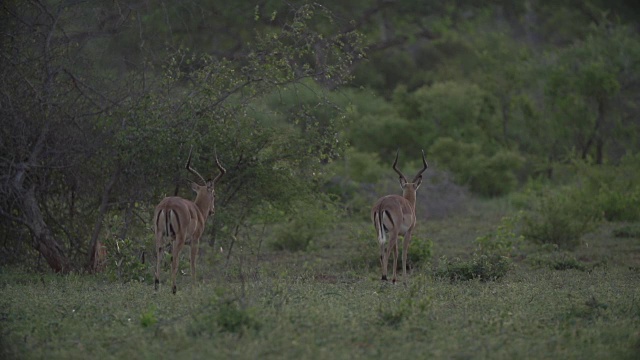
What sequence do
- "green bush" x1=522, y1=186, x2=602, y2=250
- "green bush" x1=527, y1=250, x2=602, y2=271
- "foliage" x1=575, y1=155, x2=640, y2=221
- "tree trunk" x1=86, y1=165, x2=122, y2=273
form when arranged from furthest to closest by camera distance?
"foliage" x1=575, y1=155, x2=640, y2=221
"green bush" x1=522, y1=186, x2=602, y2=250
"green bush" x1=527, y1=250, x2=602, y2=271
"tree trunk" x1=86, y1=165, x2=122, y2=273

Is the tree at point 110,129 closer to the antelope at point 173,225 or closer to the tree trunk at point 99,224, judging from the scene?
the tree trunk at point 99,224

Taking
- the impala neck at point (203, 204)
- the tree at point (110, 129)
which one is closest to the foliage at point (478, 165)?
the tree at point (110, 129)

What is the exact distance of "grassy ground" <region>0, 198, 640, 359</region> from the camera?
648 cm

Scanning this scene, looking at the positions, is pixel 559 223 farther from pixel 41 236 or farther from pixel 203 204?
pixel 41 236

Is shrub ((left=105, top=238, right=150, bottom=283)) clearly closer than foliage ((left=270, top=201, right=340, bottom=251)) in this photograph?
Yes

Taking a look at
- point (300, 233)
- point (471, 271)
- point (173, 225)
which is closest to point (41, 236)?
point (173, 225)

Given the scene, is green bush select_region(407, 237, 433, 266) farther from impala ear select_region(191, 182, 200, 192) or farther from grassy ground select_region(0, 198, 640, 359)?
impala ear select_region(191, 182, 200, 192)

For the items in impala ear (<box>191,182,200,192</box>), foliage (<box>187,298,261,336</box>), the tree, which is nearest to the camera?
foliage (<box>187,298,261,336</box>)

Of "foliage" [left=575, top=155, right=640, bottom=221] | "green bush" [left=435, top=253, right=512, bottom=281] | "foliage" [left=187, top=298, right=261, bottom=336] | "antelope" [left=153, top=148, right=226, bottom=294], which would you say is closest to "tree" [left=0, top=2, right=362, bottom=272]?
"antelope" [left=153, top=148, right=226, bottom=294]

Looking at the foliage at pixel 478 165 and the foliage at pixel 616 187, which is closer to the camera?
the foliage at pixel 616 187

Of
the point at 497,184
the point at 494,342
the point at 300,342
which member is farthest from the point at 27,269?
the point at 497,184

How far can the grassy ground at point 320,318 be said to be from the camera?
21.3ft

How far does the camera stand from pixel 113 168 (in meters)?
11.3

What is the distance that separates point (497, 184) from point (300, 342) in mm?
17196
